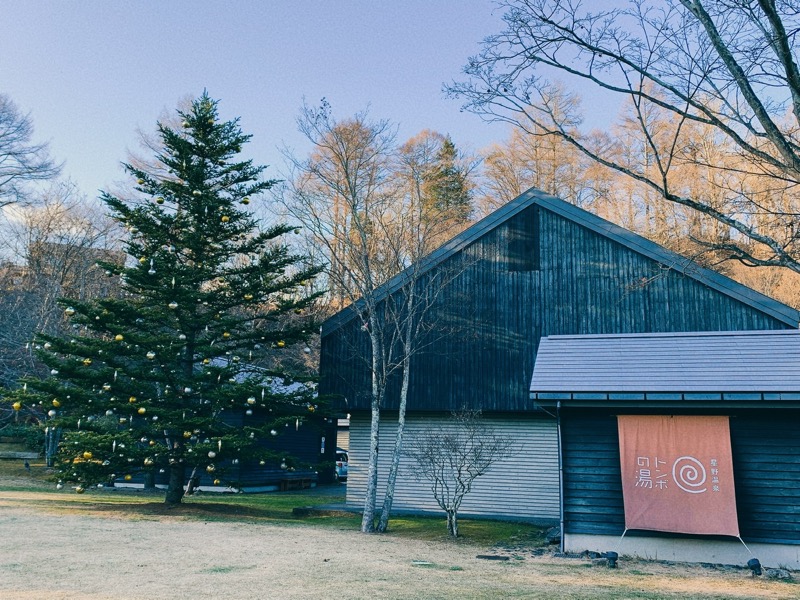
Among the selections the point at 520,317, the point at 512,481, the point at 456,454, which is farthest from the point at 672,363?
the point at 512,481

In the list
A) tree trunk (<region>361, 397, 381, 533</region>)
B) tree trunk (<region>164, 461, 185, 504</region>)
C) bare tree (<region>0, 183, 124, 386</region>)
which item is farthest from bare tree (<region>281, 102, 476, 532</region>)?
bare tree (<region>0, 183, 124, 386</region>)

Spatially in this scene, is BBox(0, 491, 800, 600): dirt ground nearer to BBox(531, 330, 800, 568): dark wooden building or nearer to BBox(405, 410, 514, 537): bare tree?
BBox(531, 330, 800, 568): dark wooden building

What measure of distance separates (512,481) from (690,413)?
250 inches

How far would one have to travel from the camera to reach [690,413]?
11711 millimetres

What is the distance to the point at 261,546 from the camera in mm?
10961

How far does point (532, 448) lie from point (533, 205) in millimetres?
6712

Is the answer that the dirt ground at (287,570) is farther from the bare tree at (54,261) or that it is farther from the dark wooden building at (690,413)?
the bare tree at (54,261)

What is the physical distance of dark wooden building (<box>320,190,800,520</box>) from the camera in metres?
16.2

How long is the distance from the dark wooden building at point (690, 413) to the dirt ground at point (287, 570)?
0.85 meters

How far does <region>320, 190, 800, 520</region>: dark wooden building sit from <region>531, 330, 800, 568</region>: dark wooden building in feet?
10.6

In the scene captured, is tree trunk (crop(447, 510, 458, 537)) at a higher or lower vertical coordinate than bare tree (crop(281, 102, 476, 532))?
lower

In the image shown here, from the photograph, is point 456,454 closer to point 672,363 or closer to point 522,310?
point 522,310

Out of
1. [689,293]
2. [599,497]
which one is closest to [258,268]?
[599,497]

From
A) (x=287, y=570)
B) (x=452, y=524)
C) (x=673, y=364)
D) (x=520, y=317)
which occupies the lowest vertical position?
(x=452, y=524)
